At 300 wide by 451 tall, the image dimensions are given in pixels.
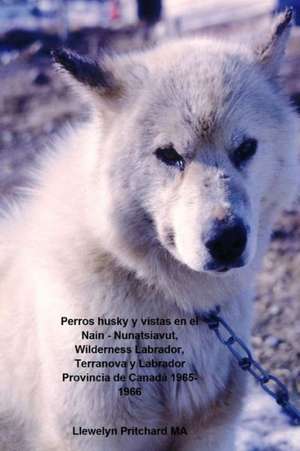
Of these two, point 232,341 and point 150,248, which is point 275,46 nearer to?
point 150,248

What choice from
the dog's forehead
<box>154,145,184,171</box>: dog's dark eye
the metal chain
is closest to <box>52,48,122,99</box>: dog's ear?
the dog's forehead

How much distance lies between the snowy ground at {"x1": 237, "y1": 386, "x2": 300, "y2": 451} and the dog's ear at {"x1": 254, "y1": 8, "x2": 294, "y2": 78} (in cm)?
151

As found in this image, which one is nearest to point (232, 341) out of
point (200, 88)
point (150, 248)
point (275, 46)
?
point (150, 248)

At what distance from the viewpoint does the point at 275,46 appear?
260 centimetres

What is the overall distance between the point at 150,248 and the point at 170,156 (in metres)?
0.35

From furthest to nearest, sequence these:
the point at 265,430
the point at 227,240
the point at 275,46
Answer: the point at 265,430 < the point at 275,46 < the point at 227,240

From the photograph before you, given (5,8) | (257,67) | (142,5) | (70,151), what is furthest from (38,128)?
(257,67)

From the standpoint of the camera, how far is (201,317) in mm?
2539

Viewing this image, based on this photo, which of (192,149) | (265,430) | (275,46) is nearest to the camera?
(192,149)

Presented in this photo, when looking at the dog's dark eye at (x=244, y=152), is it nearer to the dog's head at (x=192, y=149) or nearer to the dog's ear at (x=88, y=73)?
the dog's head at (x=192, y=149)

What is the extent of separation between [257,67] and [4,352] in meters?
1.47

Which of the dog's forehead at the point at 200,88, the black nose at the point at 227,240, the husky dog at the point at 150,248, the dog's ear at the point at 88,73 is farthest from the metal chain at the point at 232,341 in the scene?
the dog's ear at the point at 88,73

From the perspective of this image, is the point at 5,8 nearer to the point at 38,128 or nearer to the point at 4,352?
the point at 38,128

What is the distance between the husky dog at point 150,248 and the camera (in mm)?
2273
